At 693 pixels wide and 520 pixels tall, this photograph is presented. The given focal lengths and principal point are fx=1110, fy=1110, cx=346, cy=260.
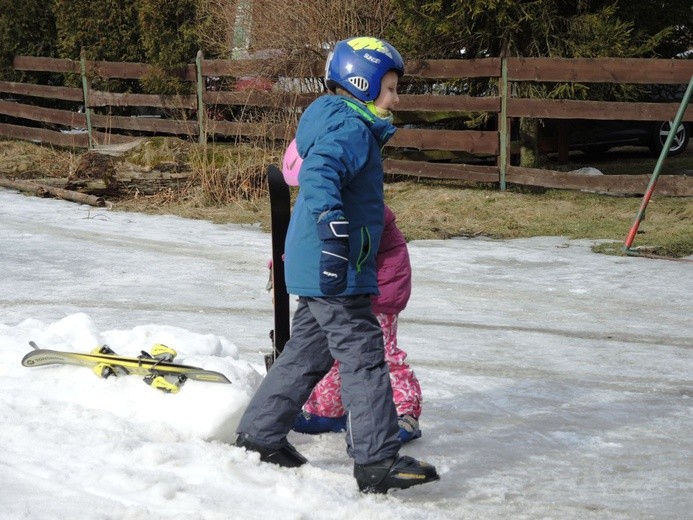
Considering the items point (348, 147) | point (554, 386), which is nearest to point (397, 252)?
point (348, 147)

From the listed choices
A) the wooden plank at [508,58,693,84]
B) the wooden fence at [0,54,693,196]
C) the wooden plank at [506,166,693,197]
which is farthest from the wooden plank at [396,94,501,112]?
the wooden plank at [506,166,693,197]

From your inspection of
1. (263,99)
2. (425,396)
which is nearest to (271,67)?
(263,99)

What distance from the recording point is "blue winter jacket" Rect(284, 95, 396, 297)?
3.83 m

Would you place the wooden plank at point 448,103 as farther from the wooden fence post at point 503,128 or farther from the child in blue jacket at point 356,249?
the child in blue jacket at point 356,249

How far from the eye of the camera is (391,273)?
4.52 m

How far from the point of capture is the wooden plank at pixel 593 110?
35.9 feet

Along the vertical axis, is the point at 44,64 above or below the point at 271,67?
above

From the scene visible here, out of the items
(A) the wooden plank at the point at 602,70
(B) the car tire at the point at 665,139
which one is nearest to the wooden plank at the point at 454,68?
(A) the wooden plank at the point at 602,70

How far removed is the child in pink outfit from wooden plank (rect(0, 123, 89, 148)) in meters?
12.6

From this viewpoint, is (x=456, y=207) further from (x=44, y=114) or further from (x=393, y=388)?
(x=44, y=114)

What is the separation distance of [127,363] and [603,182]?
7.69 meters

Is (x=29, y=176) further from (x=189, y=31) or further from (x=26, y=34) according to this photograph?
(x=26, y=34)

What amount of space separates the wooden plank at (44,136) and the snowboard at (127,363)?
12336 mm

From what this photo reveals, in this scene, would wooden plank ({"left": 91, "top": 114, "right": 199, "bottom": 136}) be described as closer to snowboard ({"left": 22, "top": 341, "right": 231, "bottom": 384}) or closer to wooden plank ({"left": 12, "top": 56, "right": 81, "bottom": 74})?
wooden plank ({"left": 12, "top": 56, "right": 81, "bottom": 74})
